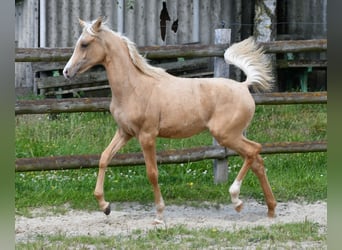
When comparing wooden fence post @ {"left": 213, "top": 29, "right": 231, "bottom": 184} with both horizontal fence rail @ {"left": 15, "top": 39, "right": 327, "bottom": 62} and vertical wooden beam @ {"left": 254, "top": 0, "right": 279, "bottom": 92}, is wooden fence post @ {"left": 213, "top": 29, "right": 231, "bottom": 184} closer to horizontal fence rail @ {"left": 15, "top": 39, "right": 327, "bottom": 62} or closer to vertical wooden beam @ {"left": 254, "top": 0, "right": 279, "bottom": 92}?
horizontal fence rail @ {"left": 15, "top": 39, "right": 327, "bottom": 62}

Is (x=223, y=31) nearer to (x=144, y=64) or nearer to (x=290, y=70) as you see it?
(x=144, y=64)

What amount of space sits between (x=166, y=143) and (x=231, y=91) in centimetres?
254

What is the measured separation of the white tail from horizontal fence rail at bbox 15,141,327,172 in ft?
3.97

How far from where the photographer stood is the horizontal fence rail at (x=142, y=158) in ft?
20.0

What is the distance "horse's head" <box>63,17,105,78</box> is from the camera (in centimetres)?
511

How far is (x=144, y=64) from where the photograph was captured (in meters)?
5.43

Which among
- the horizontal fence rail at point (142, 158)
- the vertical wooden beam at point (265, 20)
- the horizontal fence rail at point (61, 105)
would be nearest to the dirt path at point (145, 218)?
the horizontal fence rail at point (142, 158)

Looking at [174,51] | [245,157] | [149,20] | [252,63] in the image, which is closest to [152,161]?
[245,157]

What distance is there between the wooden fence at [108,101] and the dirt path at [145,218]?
1.77ft

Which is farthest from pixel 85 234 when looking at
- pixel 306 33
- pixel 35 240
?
pixel 306 33

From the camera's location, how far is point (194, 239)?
467cm

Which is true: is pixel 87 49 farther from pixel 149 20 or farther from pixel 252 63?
pixel 149 20

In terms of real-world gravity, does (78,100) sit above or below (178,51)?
below

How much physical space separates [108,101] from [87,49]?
1219 mm
